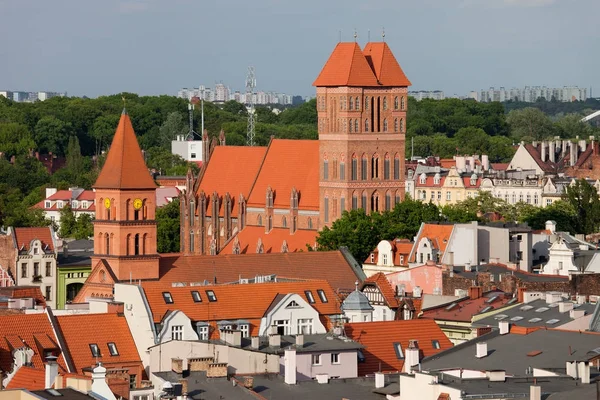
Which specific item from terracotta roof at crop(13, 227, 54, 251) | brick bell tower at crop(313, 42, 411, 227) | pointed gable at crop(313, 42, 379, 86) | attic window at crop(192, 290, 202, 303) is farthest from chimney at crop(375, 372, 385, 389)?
pointed gable at crop(313, 42, 379, 86)

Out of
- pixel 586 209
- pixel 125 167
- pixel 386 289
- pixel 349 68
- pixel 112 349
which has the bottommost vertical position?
pixel 112 349

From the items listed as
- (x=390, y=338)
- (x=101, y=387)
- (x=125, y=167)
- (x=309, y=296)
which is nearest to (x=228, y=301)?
(x=309, y=296)

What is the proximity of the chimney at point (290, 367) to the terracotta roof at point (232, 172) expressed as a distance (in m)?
70.4

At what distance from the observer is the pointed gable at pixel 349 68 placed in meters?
122

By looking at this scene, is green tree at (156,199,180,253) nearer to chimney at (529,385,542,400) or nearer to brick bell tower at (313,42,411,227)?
brick bell tower at (313,42,411,227)

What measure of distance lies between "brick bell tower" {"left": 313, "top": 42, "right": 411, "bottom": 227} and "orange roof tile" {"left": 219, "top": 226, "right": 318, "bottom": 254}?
4.68 ft

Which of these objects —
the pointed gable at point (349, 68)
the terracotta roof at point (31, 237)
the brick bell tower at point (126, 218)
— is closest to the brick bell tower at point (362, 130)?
the pointed gable at point (349, 68)

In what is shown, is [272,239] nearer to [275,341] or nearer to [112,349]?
[112,349]

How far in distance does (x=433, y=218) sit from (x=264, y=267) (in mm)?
19082

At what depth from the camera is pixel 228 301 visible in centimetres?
7931

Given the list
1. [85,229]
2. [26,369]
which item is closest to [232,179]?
[85,229]

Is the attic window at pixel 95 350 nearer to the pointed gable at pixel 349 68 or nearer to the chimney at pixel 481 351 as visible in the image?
the chimney at pixel 481 351

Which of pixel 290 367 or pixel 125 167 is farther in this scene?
pixel 125 167

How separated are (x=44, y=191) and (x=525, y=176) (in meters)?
46.1
